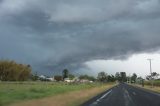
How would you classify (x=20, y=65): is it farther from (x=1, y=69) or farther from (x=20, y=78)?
(x=1, y=69)

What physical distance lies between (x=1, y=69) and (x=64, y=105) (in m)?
135

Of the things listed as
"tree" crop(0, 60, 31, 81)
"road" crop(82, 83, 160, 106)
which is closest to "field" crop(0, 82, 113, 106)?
"road" crop(82, 83, 160, 106)

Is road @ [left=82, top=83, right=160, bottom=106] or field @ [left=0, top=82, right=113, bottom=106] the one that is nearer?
road @ [left=82, top=83, right=160, bottom=106]

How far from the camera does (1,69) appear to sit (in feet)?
541

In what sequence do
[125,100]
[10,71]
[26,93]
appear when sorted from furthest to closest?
[10,71] → [26,93] → [125,100]

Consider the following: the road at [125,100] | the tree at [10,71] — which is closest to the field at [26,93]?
the road at [125,100]

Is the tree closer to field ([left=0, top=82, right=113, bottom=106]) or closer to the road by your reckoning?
field ([left=0, top=82, right=113, bottom=106])

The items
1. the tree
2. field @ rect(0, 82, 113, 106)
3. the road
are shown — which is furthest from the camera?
the tree

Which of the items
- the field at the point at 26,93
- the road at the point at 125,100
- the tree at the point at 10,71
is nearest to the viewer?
the road at the point at 125,100

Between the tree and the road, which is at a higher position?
the tree

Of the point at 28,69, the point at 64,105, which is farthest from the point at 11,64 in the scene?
the point at 64,105

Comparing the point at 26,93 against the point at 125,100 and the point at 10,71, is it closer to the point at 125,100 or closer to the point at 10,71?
the point at 125,100

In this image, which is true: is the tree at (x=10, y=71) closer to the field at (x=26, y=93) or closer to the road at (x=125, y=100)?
the field at (x=26, y=93)

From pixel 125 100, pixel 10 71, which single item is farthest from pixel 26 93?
pixel 10 71
